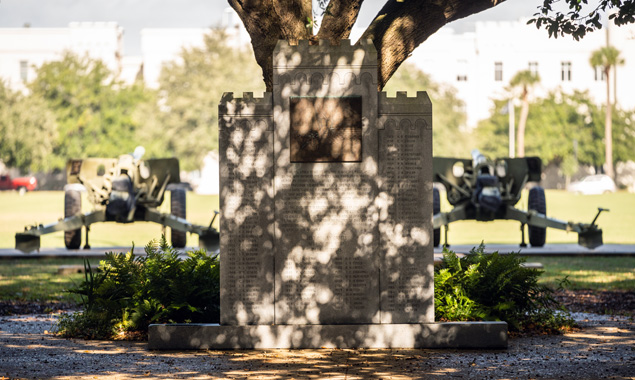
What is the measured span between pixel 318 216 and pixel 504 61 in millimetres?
73150

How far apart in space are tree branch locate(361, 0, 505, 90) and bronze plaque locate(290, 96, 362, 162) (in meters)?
1.47

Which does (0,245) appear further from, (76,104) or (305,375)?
(76,104)

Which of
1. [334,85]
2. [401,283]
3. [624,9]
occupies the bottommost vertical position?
[401,283]

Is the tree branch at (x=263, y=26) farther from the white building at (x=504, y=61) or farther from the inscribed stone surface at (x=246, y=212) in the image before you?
the white building at (x=504, y=61)

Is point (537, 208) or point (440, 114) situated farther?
point (440, 114)

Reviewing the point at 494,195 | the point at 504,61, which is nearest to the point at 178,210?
the point at 494,195

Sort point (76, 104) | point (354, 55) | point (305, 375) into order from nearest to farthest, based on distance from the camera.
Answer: point (305, 375)
point (354, 55)
point (76, 104)

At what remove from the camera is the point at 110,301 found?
9.25 metres

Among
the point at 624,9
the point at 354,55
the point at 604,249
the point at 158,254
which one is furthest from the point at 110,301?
the point at 604,249

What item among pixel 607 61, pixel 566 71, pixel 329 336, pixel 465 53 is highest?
pixel 465 53

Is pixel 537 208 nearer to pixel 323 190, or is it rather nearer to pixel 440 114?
pixel 323 190

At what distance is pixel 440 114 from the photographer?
62781 millimetres

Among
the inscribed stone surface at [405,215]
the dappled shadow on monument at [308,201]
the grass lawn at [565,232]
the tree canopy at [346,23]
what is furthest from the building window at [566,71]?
the dappled shadow on monument at [308,201]

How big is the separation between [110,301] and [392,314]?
289 centimetres
